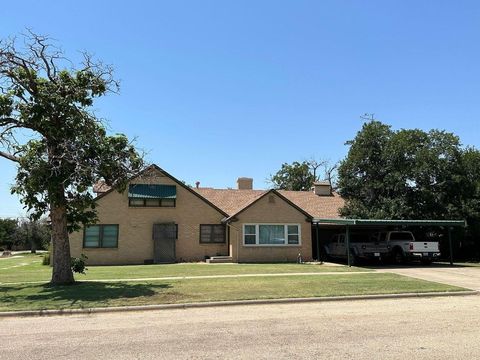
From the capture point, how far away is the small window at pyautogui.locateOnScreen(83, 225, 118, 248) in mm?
27172

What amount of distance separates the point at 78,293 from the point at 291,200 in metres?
22.4

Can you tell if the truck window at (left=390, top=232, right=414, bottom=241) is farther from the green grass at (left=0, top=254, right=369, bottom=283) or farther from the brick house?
the green grass at (left=0, top=254, right=369, bottom=283)

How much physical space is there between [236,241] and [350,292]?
14.9 meters

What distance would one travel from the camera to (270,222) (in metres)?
28.7

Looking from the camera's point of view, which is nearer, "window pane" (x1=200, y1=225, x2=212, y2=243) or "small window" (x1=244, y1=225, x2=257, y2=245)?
"small window" (x1=244, y1=225, x2=257, y2=245)

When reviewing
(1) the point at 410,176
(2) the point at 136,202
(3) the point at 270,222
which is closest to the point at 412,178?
(1) the point at 410,176

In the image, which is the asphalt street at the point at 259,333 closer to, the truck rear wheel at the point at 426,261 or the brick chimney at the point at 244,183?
the truck rear wheel at the point at 426,261

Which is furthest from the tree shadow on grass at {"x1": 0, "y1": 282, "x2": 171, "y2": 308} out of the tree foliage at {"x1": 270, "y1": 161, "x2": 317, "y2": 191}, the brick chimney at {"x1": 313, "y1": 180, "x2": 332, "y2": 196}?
the tree foliage at {"x1": 270, "y1": 161, "x2": 317, "y2": 191}

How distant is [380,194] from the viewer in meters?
33.1

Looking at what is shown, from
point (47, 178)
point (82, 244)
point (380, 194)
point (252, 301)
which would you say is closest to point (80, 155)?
point (47, 178)

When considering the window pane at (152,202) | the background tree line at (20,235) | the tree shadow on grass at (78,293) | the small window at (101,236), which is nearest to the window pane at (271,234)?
the window pane at (152,202)

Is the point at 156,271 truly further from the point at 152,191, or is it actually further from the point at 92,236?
the point at 152,191

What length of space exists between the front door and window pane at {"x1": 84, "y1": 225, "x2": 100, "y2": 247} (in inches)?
128

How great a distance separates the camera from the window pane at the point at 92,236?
1069 inches
